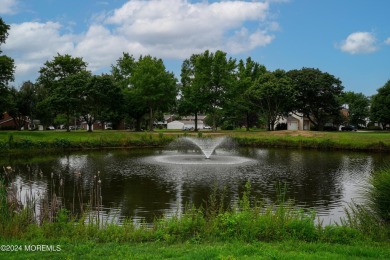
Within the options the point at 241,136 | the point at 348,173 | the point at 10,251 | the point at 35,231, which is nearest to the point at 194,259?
the point at 10,251

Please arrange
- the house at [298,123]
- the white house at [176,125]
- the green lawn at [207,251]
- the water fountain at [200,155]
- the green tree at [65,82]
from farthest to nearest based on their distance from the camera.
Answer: the white house at [176,125]
the house at [298,123]
the green tree at [65,82]
the water fountain at [200,155]
the green lawn at [207,251]

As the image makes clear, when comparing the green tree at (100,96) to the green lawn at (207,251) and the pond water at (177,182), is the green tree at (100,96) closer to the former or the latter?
the pond water at (177,182)

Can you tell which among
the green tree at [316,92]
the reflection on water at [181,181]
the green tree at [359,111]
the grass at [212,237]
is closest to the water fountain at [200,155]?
the reflection on water at [181,181]

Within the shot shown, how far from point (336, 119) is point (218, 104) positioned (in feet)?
91.6

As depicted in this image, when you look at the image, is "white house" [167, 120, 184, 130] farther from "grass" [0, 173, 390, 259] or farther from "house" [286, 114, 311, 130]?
"grass" [0, 173, 390, 259]

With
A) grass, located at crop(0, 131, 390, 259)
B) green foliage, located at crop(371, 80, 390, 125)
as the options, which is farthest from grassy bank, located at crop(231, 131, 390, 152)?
grass, located at crop(0, 131, 390, 259)

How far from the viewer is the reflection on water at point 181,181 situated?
16297 mm

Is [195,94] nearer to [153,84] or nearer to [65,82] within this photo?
[153,84]

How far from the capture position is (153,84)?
67.8 meters

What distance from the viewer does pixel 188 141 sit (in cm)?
5084

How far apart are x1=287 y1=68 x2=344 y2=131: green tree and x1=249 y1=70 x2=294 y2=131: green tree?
2700mm

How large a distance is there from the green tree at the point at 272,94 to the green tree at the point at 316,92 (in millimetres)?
2700

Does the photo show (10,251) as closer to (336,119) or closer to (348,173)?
(348,173)

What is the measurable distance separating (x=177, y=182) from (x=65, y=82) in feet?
156
